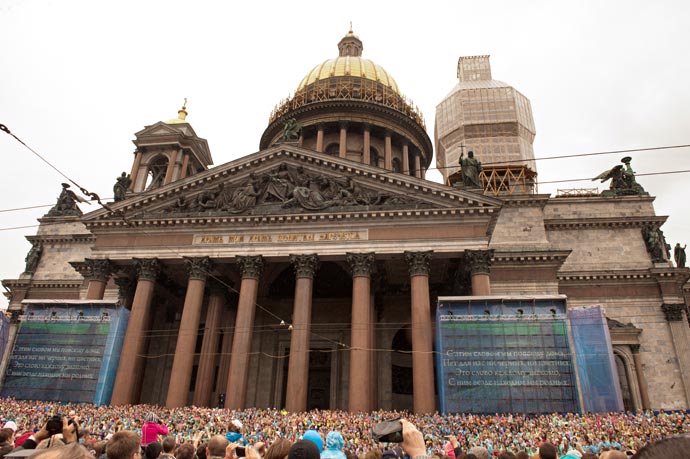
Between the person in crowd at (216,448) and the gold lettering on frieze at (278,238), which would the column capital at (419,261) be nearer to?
the gold lettering on frieze at (278,238)

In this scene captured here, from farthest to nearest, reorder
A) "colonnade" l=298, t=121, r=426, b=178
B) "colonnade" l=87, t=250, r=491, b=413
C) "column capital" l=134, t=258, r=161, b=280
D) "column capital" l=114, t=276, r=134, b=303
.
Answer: "colonnade" l=298, t=121, r=426, b=178, "column capital" l=114, t=276, r=134, b=303, "column capital" l=134, t=258, r=161, b=280, "colonnade" l=87, t=250, r=491, b=413

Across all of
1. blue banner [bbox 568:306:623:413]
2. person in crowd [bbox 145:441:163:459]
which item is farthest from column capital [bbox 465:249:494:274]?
person in crowd [bbox 145:441:163:459]

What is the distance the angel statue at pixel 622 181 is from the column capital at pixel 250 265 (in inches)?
1003

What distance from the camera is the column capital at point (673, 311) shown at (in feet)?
97.7

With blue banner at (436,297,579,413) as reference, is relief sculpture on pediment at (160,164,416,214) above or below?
Answer: above

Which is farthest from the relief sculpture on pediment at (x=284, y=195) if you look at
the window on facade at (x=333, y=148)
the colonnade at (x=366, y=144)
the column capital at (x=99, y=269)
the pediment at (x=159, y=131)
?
the window on facade at (x=333, y=148)

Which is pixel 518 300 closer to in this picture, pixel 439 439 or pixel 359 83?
pixel 439 439

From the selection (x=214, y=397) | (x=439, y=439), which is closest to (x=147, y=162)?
(x=214, y=397)

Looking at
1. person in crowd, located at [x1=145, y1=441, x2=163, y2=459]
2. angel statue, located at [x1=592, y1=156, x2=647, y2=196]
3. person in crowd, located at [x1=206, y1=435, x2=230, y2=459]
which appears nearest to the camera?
person in crowd, located at [x1=206, y1=435, x2=230, y2=459]

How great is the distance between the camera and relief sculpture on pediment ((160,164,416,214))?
26203mm

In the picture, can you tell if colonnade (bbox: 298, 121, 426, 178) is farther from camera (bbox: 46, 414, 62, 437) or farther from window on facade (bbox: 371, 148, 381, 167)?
camera (bbox: 46, 414, 62, 437)

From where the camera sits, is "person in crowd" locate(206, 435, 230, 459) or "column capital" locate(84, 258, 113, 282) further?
"column capital" locate(84, 258, 113, 282)

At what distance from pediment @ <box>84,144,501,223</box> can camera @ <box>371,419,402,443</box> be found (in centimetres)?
2136

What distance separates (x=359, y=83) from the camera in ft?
147
